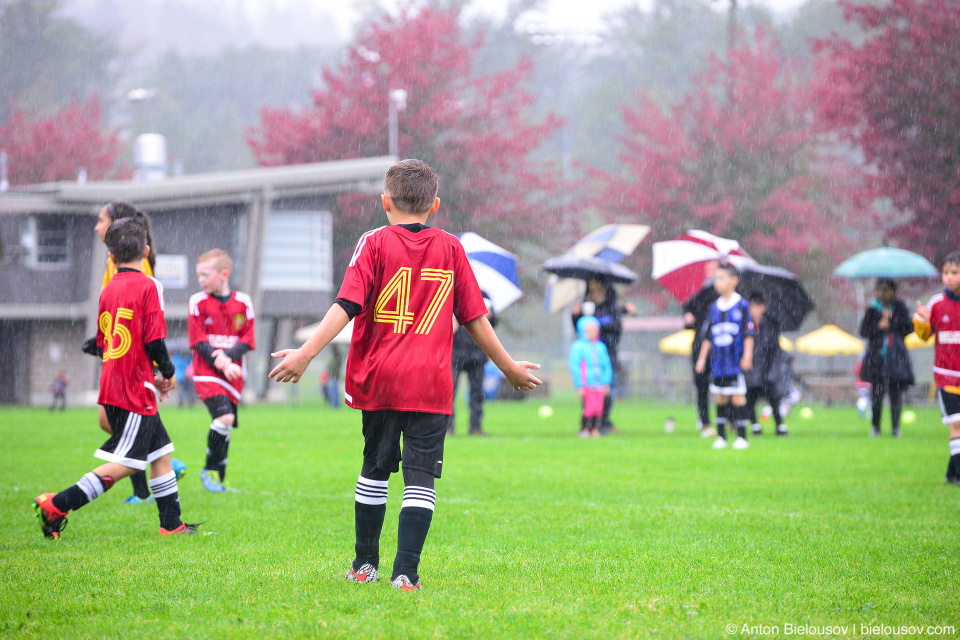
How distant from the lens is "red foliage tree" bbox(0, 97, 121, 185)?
4609cm

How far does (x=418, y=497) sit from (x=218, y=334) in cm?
390

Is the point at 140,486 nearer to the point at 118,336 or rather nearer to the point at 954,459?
the point at 118,336

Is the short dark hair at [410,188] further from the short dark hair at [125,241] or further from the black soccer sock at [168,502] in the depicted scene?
the black soccer sock at [168,502]

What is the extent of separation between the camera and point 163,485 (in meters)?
6.20

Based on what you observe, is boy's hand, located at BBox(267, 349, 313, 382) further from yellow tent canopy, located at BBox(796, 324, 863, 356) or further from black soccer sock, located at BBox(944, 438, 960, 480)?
yellow tent canopy, located at BBox(796, 324, 863, 356)

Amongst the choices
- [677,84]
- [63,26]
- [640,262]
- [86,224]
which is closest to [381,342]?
[86,224]

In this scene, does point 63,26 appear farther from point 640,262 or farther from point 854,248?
point 854,248

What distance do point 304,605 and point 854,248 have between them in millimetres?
31228

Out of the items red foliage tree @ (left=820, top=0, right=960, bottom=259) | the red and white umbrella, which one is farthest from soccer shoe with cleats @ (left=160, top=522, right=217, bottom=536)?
red foliage tree @ (left=820, top=0, right=960, bottom=259)

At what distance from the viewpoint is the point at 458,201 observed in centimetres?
3441

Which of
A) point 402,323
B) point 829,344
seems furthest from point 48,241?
point 402,323

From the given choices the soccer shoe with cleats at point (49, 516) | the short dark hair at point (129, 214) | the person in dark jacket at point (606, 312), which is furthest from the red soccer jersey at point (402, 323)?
the person in dark jacket at point (606, 312)

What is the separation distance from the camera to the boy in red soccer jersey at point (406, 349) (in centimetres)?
451

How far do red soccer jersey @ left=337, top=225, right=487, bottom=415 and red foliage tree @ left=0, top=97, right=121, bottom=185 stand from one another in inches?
1814
